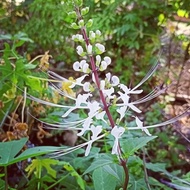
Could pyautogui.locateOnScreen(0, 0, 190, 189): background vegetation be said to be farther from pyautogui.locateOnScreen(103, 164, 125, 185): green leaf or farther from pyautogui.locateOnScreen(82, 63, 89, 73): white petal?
pyautogui.locateOnScreen(82, 63, 89, 73): white petal

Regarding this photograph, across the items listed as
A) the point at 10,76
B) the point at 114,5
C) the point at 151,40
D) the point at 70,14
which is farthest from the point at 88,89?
the point at 151,40

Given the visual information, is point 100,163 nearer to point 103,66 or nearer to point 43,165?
point 103,66

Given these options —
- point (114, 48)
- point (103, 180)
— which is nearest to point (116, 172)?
point (103, 180)

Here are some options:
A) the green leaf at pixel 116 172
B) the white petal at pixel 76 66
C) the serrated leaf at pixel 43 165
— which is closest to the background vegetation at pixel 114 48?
the serrated leaf at pixel 43 165

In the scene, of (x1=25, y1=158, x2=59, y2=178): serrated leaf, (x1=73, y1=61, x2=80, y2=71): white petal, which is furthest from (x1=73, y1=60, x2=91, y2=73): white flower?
(x1=25, y1=158, x2=59, y2=178): serrated leaf

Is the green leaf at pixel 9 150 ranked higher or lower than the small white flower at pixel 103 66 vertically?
lower

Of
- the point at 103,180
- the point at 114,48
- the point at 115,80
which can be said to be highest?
the point at 115,80

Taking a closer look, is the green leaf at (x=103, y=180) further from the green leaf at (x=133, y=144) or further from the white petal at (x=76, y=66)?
the white petal at (x=76, y=66)

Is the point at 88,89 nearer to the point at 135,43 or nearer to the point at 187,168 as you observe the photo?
the point at 187,168
